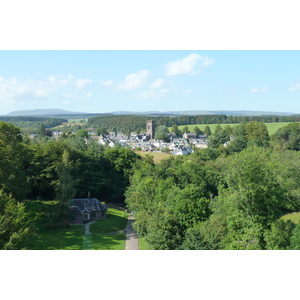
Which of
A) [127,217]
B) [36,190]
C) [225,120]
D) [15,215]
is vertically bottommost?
[127,217]

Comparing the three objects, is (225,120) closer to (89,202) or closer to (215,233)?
(89,202)

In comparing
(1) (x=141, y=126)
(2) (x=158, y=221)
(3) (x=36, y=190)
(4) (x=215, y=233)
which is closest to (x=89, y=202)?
(3) (x=36, y=190)

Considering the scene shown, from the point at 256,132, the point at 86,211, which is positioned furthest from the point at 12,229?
the point at 256,132

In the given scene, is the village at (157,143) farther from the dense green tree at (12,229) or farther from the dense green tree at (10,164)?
the dense green tree at (12,229)

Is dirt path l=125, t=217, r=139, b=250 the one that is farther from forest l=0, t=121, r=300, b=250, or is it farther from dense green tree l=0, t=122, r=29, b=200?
dense green tree l=0, t=122, r=29, b=200

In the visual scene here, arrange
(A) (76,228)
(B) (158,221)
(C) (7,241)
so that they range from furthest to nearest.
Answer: (A) (76,228) < (B) (158,221) < (C) (7,241)

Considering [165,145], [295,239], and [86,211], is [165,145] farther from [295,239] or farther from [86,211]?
[295,239]

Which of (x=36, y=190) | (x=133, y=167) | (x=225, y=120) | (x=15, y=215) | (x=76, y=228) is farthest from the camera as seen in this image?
(x=225, y=120)
